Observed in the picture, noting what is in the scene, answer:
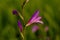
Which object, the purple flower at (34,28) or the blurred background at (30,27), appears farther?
the purple flower at (34,28)

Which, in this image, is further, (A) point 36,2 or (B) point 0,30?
(A) point 36,2

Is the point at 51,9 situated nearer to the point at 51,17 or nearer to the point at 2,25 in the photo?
the point at 51,17

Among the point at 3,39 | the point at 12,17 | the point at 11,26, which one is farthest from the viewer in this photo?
the point at 12,17

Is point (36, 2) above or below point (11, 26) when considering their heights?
below

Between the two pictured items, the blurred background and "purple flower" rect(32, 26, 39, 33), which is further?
"purple flower" rect(32, 26, 39, 33)

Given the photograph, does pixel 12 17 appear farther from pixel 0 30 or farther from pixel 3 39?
pixel 3 39

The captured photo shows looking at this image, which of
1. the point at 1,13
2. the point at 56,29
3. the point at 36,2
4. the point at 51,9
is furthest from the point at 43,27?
the point at 36,2

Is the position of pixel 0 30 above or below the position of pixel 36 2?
above

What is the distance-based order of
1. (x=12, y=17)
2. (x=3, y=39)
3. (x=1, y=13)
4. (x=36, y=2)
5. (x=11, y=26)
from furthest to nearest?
(x=36, y=2), (x=1, y=13), (x=12, y=17), (x=11, y=26), (x=3, y=39)

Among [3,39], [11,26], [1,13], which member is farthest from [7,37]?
[1,13]
